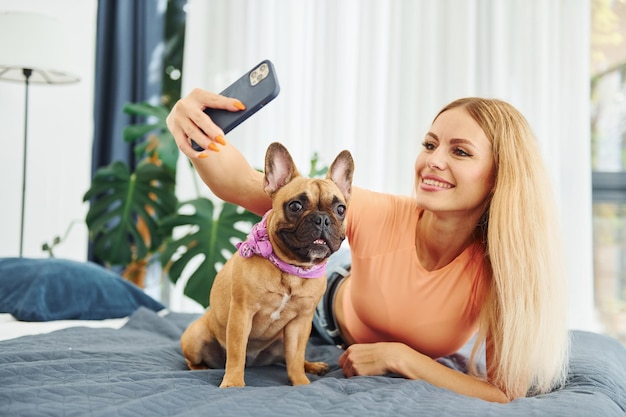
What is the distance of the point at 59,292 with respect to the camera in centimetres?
233

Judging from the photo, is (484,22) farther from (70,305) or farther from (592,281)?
(70,305)

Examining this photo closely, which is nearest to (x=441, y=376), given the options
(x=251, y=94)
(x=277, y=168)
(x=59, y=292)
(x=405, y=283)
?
(x=405, y=283)

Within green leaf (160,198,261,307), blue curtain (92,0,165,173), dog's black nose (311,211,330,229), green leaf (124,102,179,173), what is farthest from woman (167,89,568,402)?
blue curtain (92,0,165,173)

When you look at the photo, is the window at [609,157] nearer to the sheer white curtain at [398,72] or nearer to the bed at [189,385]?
the sheer white curtain at [398,72]

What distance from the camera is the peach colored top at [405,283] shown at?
157 centimetres

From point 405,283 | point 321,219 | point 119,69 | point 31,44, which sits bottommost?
point 405,283

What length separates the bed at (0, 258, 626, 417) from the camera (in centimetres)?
107

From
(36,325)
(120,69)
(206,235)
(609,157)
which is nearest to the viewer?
(36,325)

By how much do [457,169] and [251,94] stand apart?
0.52m

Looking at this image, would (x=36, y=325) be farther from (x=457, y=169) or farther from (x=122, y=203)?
(x=457, y=169)

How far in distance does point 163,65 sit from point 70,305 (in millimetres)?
2423

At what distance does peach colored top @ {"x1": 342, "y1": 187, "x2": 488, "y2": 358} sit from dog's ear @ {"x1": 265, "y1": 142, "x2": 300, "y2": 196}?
26 centimetres

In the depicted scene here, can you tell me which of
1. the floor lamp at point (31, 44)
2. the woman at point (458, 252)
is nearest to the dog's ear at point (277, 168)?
the woman at point (458, 252)

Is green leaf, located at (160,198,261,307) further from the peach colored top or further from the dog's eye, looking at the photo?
the dog's eye
